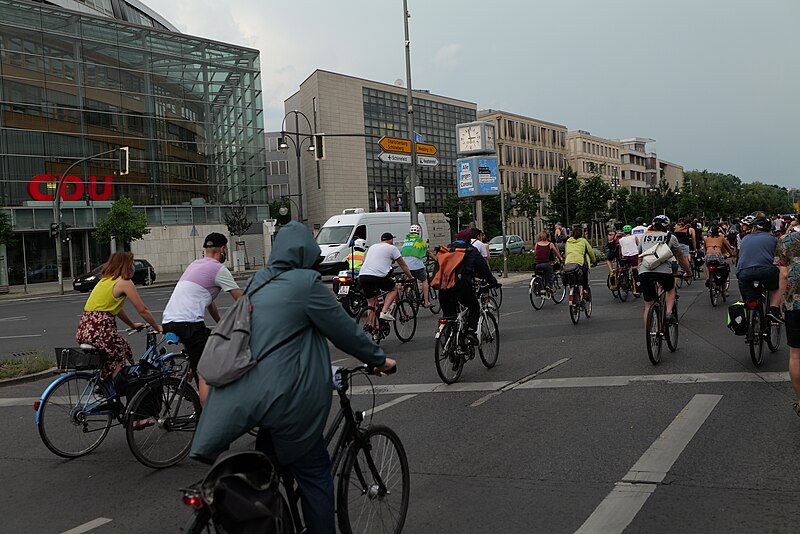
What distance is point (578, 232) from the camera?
566 inches

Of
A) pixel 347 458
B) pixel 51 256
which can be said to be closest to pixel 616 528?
pixel 347 458

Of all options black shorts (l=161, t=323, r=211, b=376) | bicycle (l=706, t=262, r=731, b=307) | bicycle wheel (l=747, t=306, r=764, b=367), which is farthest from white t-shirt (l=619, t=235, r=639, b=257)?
black shorts (l=161, t=323, r=211, b=376)

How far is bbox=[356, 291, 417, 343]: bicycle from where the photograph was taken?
36.0 feet

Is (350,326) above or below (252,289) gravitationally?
below

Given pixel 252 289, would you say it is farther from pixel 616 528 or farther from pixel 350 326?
pixel 616 528

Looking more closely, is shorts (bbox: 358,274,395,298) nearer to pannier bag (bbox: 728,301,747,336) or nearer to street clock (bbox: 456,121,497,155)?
pannier bag (bbox: 728,301,747,336)

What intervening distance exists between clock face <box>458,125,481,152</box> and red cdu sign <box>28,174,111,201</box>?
2666cm

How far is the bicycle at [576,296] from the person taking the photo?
1298 centimetres

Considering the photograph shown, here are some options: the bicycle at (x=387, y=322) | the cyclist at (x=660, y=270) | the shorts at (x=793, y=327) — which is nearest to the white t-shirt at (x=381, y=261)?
the bicycle at (x=387, y=322)

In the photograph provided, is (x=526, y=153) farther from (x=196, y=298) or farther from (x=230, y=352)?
(x=230, y=352)

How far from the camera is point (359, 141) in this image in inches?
3359

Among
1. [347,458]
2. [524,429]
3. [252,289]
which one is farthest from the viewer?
[524,429]

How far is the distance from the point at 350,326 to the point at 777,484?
3028 millimetres

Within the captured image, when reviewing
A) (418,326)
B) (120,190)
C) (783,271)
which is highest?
(120,190)
